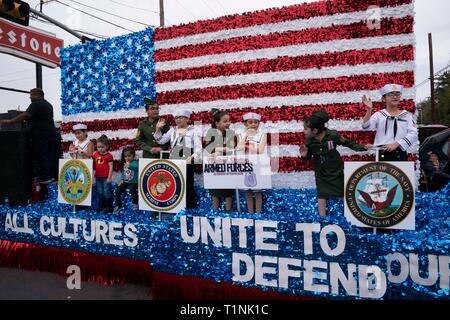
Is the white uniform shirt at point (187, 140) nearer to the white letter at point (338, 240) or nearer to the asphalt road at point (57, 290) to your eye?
the asphalt road at point (57, 290)

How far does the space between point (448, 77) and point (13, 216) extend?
3819cm

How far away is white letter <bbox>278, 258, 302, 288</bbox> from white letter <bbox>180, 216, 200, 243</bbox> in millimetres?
702

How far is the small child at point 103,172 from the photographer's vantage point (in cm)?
434

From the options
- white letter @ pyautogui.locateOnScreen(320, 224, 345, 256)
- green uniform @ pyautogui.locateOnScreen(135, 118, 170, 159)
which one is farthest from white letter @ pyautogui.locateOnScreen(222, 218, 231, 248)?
green uniform @ pyautogui.locateOnScreen(135, 118, 170, 159)

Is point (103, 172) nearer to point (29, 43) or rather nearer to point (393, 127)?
point (393, 127)

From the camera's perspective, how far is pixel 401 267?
6.71 feet

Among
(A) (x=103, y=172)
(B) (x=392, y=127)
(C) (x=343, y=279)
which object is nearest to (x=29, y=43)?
(A) (x=103, y=172)

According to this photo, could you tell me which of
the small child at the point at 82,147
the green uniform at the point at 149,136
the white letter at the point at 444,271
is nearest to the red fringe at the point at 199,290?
the white letter at the point at 444,271

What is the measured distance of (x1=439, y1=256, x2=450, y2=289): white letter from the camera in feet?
6.31

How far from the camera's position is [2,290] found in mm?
3180

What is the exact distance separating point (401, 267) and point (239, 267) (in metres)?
1.11

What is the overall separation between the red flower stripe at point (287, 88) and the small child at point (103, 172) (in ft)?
4.19
